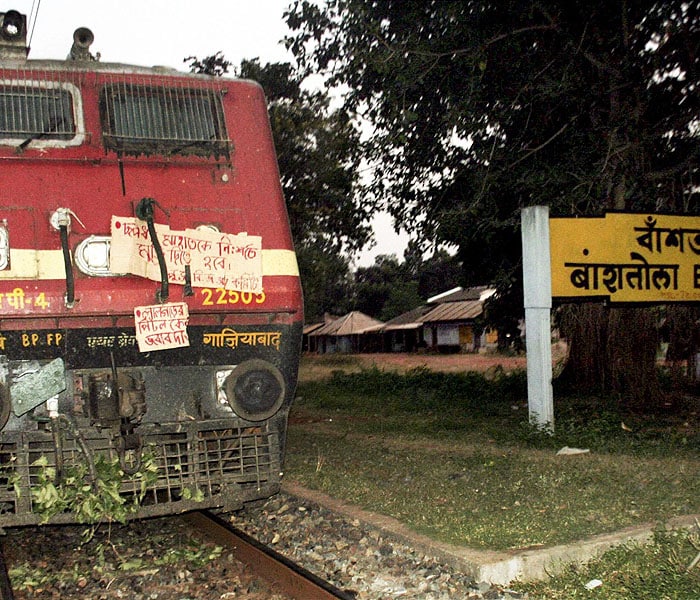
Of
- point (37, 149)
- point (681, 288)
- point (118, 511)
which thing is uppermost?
point (37, 149)

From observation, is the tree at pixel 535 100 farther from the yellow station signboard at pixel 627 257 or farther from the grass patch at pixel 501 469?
the grass patch at pixel 501 469

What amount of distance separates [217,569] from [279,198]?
7.85ft

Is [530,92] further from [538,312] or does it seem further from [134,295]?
[134,295]

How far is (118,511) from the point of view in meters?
5.26

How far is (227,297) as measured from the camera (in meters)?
5.51

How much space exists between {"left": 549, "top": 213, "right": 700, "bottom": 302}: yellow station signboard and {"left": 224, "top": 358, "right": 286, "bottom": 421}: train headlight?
5.36m

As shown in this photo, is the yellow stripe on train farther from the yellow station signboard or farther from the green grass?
the yellow station signboard

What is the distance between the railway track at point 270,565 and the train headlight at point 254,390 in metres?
0.83

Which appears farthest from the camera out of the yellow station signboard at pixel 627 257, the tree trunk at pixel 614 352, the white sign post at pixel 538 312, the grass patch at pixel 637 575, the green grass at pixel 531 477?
the tree trunk at pixel 614 352

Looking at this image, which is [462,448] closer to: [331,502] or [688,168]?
[331,502]

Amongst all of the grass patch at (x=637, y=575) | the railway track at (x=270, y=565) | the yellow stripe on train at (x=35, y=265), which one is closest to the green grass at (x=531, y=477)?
the grass patch at (x=637, y=575)

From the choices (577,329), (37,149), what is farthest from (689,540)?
(577,329)

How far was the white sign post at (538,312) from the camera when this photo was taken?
9.82 meters

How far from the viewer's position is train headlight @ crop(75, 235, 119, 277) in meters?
5.25
